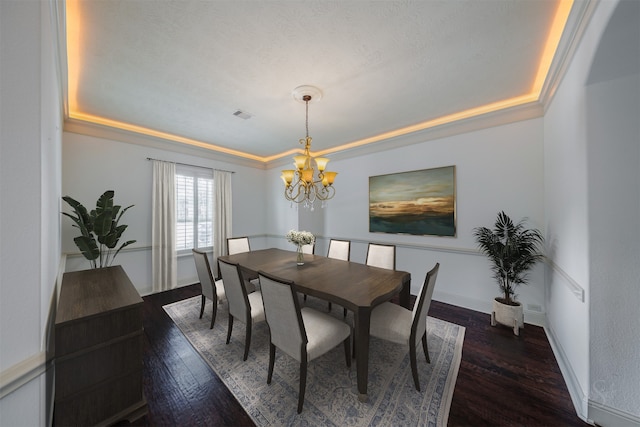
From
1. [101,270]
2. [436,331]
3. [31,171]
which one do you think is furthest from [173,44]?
[436,331]

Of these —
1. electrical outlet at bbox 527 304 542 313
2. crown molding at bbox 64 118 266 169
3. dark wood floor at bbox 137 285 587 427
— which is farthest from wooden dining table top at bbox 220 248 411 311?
crown molding at bbox 64 118 266 169

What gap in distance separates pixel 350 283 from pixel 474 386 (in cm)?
126

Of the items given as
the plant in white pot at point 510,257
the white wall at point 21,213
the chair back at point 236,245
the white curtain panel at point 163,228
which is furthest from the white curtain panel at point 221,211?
the plant in white pot at point 510,257

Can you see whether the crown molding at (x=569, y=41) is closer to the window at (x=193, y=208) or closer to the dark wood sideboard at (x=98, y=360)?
the dark wood sideboard at (x=98, y=360)

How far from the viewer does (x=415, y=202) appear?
3.67 m

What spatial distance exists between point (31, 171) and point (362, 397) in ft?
7.66

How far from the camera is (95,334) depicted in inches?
56.9

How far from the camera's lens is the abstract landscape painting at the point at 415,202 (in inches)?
133

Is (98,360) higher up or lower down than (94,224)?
lower down

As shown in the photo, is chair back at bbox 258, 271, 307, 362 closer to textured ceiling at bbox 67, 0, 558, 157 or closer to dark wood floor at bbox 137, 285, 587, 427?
dark wood floor at bbox 137, 285, 587, 427

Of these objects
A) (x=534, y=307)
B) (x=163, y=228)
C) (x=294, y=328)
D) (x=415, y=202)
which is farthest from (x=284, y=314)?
(x=163, y=228)

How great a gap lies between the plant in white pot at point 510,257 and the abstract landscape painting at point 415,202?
58 centimetres

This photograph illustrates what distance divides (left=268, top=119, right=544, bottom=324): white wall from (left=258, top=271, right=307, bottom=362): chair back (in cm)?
268

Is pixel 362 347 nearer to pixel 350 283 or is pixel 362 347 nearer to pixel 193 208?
pixel 350 283
